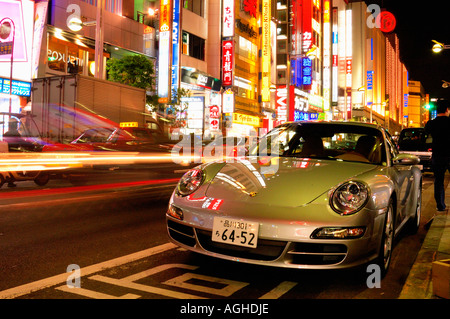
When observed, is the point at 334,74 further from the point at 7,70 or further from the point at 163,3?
the point at 7,70

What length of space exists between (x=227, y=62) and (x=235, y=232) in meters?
31.3

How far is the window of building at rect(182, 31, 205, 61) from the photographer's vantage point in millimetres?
31266

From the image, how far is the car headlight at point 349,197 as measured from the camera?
3.37 m

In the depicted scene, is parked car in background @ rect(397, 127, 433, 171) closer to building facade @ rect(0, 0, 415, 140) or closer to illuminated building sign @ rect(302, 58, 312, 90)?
building facade @ rect(0, 0, 415, 140)

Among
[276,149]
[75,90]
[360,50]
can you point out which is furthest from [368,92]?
[276,149]

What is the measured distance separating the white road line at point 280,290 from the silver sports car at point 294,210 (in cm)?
27

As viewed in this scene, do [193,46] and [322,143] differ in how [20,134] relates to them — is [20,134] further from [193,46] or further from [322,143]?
[193,46]

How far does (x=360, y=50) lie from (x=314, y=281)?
86.6 m

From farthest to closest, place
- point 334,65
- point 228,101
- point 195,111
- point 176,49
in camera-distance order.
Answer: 1. point 334,65
2. point 228,101
3. point 195,111
4. point 176,49

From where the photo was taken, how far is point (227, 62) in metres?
33.6

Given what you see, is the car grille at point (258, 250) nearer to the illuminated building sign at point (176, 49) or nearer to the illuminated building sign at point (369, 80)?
the illuminated building sign at point (176, 49)

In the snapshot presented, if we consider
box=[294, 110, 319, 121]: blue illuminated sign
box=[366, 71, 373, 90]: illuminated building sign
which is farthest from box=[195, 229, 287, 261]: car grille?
box=[366, 71, 373, 90]: illuminated building sign

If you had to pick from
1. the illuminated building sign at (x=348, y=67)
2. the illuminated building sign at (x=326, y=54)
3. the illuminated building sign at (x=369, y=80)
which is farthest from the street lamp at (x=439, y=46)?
the illuminated building sign at (x=369, y=80)

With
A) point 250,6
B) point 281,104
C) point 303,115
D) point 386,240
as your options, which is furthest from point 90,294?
point 303,115
